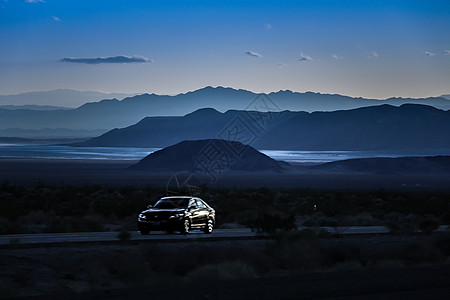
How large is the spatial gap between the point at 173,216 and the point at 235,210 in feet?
58.4

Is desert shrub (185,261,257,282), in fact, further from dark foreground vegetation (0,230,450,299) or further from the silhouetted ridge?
the silhouetted ridge

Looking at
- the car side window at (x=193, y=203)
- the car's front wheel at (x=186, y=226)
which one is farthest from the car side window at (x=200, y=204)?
the car's front wheel at (x=186, y=226)

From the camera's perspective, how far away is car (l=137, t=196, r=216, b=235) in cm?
2383

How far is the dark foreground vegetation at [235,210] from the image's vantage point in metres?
28.7

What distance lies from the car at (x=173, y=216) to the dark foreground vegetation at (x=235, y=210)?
240cm

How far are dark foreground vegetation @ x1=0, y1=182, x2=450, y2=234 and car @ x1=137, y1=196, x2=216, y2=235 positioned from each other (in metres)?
2.40

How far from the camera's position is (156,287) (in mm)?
12367

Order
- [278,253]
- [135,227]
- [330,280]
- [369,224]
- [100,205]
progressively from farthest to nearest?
[100,205] → [369,224] → [135,227] → [278,253] → [330,280]

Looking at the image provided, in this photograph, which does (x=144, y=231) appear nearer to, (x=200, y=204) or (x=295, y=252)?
(x=200, y=204)

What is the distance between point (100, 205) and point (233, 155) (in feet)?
339

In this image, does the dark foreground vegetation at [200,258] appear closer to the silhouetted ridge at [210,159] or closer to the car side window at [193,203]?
the car side window at [193,203]

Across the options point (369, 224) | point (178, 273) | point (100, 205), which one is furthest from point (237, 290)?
point (100, 205)

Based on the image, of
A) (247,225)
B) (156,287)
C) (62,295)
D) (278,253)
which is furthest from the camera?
(247,225)

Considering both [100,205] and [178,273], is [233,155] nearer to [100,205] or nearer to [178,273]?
[100,205]
